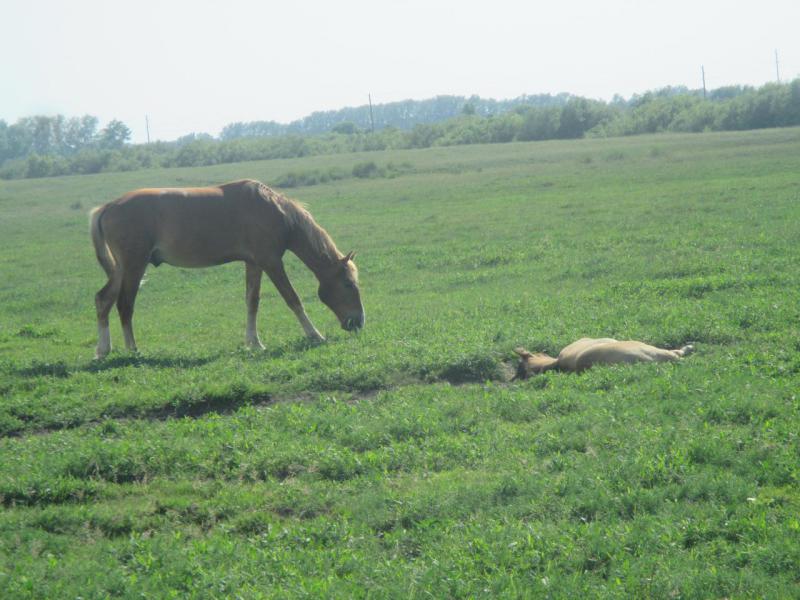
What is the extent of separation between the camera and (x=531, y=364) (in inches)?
363

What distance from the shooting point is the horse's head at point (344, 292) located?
489 inches

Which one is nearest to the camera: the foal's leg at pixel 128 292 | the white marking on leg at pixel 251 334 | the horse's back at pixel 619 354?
the horse's back at pixel 619 354

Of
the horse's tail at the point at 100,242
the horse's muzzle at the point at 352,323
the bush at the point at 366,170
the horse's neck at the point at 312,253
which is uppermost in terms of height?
the bush at the point at 366,170

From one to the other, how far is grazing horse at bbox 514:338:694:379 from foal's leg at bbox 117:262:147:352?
5.17 m

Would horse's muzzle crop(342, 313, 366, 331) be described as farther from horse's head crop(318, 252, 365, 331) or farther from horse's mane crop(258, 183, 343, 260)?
horse's mane crop(258, 183, 343, 260)

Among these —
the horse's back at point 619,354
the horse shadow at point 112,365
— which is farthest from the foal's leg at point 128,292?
the horse's back at point 619,354

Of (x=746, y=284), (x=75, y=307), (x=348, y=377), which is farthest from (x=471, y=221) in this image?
(x=348, y=377)

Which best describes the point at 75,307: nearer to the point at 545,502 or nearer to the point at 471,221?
the point at 471,221

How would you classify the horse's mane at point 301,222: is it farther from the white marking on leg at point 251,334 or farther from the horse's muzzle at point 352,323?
the white marking on leg at point 251,334

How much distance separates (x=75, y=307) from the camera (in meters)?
17.3

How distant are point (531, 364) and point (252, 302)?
4.53 m

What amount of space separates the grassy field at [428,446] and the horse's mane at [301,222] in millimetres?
1190

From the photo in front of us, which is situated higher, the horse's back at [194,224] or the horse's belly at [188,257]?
the horse's back at [194,224]

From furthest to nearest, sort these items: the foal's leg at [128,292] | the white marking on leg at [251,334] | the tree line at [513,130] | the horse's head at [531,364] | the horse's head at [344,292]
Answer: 1. the tree line at [513,130]
2. the horse's head at [344,292]
3. the white marking on leg at [251,334]
4. the foal's leg at [128,292]
5. the horse's head at [531,364]
